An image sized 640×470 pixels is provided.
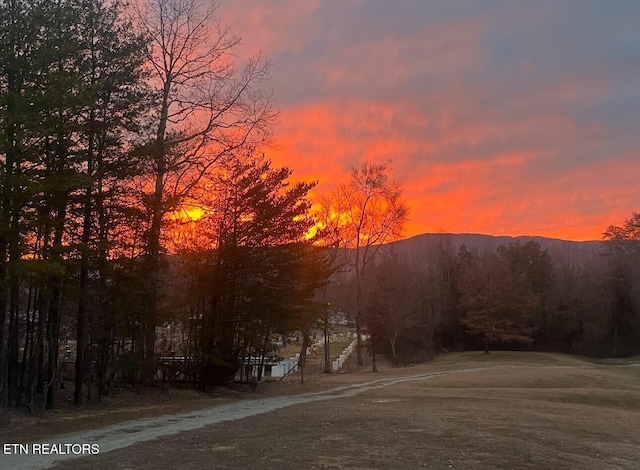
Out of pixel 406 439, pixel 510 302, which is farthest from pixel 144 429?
pixel 510 302

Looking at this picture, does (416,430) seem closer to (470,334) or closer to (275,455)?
(275,455)

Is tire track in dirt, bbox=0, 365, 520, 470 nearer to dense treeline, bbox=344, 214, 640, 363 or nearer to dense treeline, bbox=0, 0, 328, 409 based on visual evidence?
dense treeline, bbox=0, 0, 328, 409

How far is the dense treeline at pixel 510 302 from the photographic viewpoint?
175ft

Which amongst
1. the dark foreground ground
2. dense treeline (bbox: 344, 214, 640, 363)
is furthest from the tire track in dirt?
dense treeline (bbox: 344, 214, 640, 363)

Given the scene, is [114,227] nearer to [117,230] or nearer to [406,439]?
[117,230]

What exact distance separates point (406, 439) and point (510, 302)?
4802cm

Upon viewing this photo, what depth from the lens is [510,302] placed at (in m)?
55.6

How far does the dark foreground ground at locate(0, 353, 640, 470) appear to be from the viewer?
889 centimetres

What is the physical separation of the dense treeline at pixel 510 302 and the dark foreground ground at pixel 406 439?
30404 mm

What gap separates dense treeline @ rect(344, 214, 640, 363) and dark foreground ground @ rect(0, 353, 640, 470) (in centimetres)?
3040

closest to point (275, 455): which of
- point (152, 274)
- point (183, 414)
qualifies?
point (183, 414)

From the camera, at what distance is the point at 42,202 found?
48.1 feet

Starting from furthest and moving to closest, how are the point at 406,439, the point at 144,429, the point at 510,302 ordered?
the point at 510,302, the point at 144,429, the point at 406,439

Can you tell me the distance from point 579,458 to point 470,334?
5280cm
